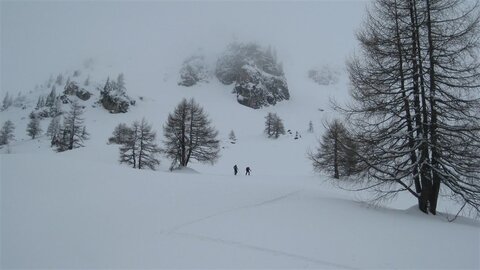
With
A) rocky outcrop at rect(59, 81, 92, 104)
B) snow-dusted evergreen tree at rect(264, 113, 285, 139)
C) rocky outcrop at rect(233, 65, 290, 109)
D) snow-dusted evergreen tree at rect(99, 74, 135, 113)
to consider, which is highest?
rocky outcrop at rect(233, 65, 290, 109)

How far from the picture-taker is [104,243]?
610 centimetres

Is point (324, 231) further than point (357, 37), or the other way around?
point (357, 37)

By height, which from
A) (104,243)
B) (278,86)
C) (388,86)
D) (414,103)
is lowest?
(104,243)

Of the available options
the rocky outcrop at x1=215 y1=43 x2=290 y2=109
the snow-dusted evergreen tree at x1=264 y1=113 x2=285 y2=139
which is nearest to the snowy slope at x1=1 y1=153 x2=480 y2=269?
the snow-dusted evergreen tree at x1=264 y1=113 x2=285 y2=139

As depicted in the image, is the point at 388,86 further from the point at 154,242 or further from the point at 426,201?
the point at 154,242

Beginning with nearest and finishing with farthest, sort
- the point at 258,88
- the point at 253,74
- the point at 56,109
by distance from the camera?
the point at 56,109 < the point at 258,88 < the point at 253,74

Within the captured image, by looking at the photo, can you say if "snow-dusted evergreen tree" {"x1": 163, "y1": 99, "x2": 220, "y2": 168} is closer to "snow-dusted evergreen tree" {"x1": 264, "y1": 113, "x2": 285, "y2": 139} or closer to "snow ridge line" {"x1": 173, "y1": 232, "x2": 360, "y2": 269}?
"snow ridge line" {"x1": 173, "y1": 232, "x2": 360, "y2": 269}

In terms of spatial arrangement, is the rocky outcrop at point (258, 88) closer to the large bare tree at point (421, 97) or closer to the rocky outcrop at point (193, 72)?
the rocky outcrop at point (193, 72)

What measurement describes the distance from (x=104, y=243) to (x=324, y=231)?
550 centimetres

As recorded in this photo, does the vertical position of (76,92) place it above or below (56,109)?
above

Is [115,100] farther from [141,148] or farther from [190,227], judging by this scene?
[190,227]

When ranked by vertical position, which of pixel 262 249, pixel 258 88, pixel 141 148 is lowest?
pixel 262 249

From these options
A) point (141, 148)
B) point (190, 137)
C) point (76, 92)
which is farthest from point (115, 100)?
point (190, 137)

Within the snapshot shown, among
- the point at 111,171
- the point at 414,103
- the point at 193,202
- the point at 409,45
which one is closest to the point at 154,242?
the point at 193,202
